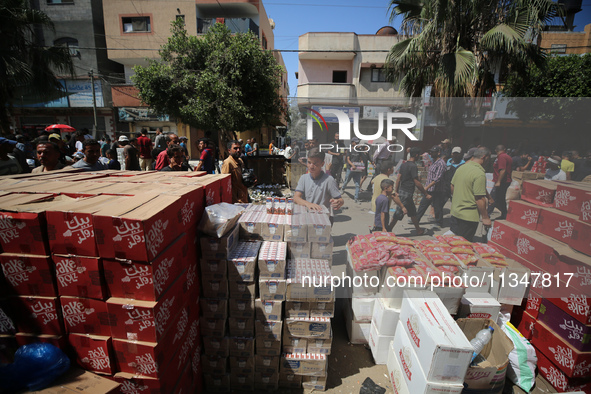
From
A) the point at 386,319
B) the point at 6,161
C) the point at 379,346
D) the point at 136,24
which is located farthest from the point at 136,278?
the point at 136,24

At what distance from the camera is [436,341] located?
2025 millimetres

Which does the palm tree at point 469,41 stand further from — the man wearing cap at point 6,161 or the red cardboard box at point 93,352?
the man wearing cap at point 6,161

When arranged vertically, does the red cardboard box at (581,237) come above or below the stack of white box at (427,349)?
above

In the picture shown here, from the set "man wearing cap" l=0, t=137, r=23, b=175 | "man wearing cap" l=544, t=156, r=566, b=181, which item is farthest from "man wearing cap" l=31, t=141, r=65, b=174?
"man wearing cap" l=544, t=156, r=566, b=181

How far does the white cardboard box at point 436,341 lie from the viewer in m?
2.00

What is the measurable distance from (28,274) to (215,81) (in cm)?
1001

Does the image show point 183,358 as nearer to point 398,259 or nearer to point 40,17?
point 398,259

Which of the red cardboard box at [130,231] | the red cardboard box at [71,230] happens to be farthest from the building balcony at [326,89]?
the red cardboard box at [71,230]

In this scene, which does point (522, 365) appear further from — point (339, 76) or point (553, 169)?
point (339, 76)

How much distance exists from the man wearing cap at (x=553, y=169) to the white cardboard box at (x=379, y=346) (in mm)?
2502

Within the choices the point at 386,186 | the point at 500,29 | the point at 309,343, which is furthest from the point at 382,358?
the point at 500,29

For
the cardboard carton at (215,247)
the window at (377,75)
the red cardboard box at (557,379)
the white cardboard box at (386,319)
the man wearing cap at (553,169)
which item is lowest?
the red cardboard box at (557,379)

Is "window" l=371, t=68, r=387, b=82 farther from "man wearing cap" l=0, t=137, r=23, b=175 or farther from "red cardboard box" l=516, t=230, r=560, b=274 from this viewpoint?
"man wearing cap" l=0, t=137, r=23, b=175

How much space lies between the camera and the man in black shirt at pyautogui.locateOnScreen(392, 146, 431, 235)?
298cm
